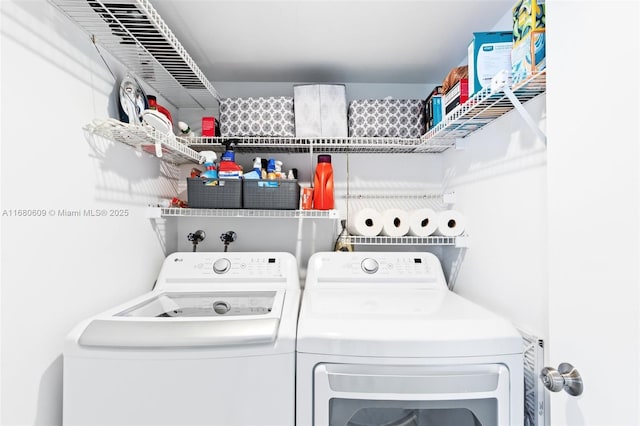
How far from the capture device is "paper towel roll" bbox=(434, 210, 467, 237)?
172cm

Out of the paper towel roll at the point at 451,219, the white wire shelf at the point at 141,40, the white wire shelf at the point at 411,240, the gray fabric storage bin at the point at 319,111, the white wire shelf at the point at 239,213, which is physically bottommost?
the white wire shelf at the point at 411,240

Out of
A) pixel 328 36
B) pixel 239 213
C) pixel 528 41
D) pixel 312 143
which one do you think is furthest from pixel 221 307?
pixel 528 41

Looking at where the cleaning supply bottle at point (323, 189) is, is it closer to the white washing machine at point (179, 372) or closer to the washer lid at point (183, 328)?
the washer lid at point (183, 328)

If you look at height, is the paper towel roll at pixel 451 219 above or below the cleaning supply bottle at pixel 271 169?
below

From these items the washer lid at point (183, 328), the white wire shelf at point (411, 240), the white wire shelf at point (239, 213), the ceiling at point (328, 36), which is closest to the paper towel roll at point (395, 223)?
the white wire shelf at point (411, 240)

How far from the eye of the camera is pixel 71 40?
46.2 inches

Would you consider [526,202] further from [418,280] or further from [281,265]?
[281,265]

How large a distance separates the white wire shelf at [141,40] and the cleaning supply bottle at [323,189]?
758 millimetres

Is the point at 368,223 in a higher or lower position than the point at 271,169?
lower

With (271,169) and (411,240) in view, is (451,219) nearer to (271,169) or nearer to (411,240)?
(411,240)

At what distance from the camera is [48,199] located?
107cm

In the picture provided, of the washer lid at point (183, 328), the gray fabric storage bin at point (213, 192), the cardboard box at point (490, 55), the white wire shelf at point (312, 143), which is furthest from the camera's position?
the white wire shelf at point (312, 143)

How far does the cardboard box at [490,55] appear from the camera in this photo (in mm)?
1150

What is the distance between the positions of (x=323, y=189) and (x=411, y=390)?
109 cm
